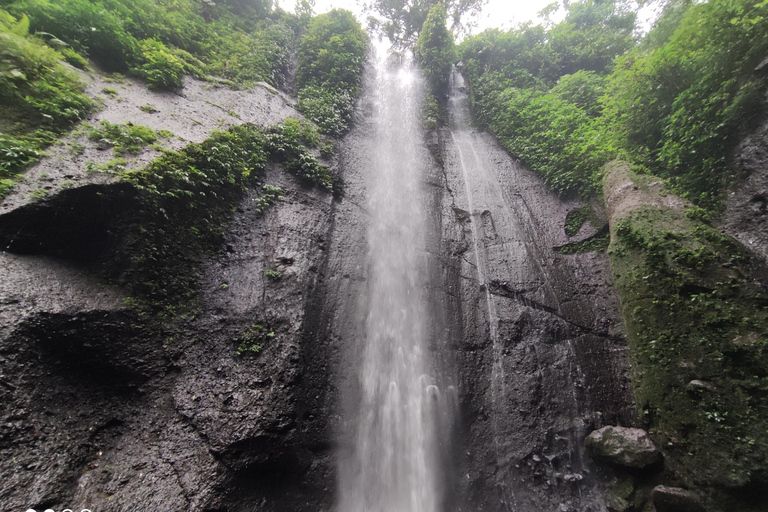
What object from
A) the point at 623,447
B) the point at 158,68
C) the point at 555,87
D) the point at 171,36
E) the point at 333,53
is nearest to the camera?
the point at 623,447

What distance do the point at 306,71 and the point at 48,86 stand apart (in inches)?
344

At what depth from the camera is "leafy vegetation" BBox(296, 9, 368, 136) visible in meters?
9.95

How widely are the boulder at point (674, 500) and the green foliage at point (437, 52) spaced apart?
14231 mm

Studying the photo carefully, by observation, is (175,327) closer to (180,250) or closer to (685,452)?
(180,250)

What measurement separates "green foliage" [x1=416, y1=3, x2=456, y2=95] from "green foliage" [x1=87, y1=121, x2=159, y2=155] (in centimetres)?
1176

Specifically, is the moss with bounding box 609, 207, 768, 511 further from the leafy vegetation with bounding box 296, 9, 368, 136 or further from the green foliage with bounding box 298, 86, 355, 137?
the leafy vegetation with bounding box 296, 9, 368, 136

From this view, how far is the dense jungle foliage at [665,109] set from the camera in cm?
461

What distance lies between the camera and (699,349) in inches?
159

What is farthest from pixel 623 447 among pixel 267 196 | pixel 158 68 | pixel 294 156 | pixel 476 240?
pixel 158 68

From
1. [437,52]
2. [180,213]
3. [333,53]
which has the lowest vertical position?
[180,213]

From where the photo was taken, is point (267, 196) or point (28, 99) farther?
point (267, 196)

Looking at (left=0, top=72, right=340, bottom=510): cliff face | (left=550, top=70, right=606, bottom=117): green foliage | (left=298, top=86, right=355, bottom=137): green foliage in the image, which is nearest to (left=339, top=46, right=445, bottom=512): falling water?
(left=0, top=72, right=340, bottom=510): cliff face

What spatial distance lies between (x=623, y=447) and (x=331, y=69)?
14.0 m

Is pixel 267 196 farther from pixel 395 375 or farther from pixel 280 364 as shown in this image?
pixel 395 375
